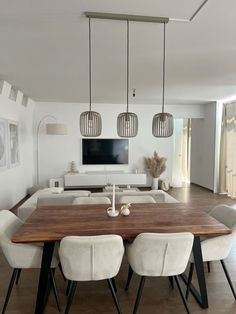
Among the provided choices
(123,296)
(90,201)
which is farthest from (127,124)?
(123,296)

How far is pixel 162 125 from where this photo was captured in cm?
256

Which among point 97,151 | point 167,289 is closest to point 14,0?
point 167,289

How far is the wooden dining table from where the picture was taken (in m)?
1.97

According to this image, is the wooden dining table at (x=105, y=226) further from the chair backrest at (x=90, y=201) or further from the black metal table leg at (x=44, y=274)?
the chair backrest at (x=90, y=201)

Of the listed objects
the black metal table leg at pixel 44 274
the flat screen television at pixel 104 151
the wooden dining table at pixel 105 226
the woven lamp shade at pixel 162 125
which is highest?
the woven lamp shade at pixel 162 125

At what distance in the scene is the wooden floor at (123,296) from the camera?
7.02 ft

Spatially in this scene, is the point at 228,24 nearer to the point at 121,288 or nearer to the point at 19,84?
the point at 121,288

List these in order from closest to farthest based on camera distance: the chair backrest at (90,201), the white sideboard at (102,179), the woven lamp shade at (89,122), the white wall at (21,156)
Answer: the woven lamp shade at (89,122) < the chair backrest at (90,201) < the white wall at (21,156) < the white sideboard at (102,179)

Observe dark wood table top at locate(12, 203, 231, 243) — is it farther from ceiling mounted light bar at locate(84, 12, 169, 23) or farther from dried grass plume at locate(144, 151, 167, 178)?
dried grass plume at locate(144, 151, 167, 178)

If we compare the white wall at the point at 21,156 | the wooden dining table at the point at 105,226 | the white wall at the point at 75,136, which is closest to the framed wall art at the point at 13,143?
the white wall at the point at 21,156

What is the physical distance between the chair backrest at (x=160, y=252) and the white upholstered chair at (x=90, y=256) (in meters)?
0.16

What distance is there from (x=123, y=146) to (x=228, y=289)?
5.37 metres

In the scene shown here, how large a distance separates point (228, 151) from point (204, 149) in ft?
3.47

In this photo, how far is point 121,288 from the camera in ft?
8.07
